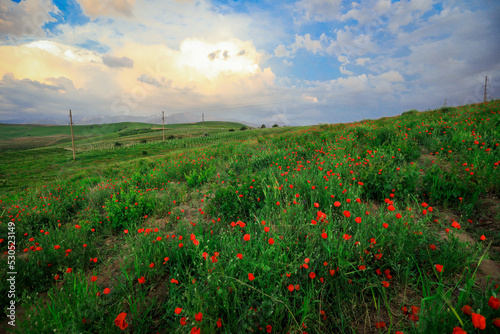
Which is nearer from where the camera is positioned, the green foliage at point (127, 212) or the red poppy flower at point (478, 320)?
the red poppy flower at point (478, 320)

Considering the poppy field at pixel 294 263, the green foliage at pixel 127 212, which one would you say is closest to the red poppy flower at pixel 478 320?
the poppy field at pixel 294 263

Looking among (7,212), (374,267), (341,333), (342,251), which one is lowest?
(7,212)

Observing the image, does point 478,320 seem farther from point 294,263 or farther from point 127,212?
point 127,212

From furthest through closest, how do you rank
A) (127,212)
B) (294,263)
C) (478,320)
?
1. (127,212)
2. (294,263)
3. (478,320)

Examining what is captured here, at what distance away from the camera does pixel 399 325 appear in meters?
1.69

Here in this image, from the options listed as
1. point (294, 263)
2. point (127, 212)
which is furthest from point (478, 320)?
point (127, 212)

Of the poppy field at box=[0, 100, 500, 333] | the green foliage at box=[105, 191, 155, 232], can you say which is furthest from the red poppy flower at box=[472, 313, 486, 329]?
the green foliage at box=[105, 191, 155, 232]

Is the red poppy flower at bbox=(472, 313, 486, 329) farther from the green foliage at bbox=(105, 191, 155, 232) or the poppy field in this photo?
the green foliage at bbox=(105, 191, 155, 232)

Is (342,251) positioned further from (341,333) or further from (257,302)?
(257,302)

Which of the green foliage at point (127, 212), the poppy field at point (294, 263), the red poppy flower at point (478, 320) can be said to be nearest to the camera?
the red poppy flower at point (478, 320)

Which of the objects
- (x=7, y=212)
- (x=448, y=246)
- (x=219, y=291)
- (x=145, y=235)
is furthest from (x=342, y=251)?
(x=7, y=212)

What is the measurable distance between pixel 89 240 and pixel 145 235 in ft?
5.61

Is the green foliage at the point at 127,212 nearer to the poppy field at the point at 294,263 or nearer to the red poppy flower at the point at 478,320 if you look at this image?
the poppy field at the point at 294,263

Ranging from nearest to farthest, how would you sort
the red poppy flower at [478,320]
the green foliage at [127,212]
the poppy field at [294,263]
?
1. the red poppy flower at [478,320]
2. the poppy field at [294,263]
3. the green foliage at [127,212]
